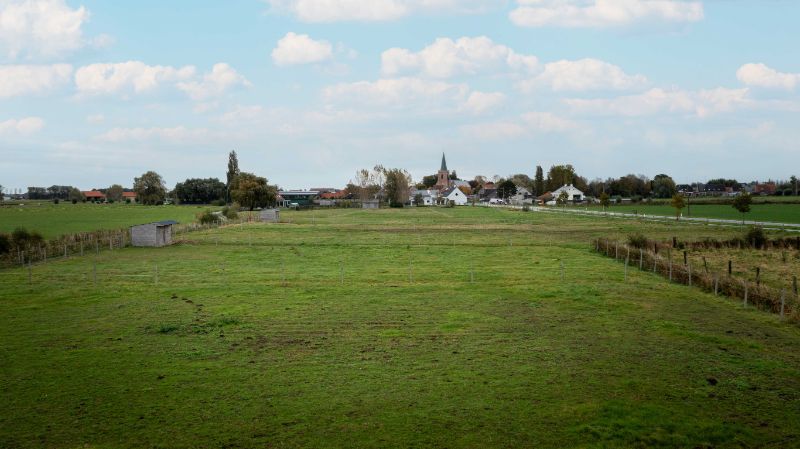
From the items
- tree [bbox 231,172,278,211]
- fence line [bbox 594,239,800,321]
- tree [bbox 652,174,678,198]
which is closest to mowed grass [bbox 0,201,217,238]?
tree [bbox 231,172,278,211]

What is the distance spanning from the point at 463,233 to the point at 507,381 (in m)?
51.6

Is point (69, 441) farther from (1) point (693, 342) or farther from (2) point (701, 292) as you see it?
(2) point (701, 292)

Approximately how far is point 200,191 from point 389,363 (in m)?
172

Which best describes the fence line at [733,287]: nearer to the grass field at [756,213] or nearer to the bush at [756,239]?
the bush at [756,239]

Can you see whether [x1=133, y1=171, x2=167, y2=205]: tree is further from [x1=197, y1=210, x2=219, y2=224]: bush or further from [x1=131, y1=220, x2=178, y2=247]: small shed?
[x1=131, y1=220, x2=178, y2=247]: small shed

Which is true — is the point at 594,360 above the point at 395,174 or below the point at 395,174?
below

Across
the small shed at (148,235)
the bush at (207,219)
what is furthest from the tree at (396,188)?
the small shed at (148,235)

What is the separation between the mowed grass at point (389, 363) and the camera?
1252 cm

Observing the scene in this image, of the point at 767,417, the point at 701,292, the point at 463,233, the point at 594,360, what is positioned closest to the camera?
the point at 767,417

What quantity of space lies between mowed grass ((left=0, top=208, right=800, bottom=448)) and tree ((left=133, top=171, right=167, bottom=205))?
155266mm

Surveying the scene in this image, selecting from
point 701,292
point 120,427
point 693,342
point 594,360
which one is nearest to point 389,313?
point 594,360

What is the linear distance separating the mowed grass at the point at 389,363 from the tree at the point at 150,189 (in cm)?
15527

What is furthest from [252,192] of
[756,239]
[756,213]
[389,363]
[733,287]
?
[389,363]

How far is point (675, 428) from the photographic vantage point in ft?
41.1
